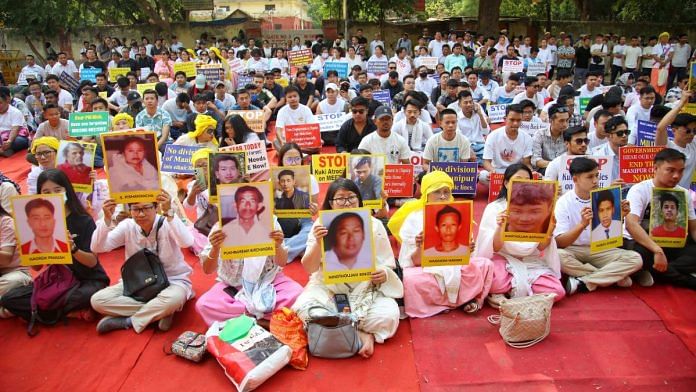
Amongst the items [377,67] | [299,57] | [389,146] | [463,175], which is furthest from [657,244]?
[299,57]

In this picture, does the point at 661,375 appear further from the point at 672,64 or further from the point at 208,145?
the point at 672,64

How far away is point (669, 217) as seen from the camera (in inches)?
182

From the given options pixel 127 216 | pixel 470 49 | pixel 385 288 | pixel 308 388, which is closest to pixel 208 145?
pixel 127 216

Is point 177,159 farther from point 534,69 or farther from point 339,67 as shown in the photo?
point 534,69

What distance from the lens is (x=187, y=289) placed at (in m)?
4.42

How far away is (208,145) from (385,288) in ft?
12.5

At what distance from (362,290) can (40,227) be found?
2458 mm

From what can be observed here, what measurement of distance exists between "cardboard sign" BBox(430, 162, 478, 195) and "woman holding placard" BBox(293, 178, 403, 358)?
284 cm

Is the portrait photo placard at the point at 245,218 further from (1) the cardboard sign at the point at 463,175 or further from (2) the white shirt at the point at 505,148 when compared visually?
(2) the white shirt at the point at 505,148

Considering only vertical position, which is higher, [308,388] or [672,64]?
[672,64]

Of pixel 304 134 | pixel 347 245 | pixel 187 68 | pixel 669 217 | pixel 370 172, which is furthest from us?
pixel 187 68

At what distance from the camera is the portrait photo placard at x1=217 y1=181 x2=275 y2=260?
12.2ft

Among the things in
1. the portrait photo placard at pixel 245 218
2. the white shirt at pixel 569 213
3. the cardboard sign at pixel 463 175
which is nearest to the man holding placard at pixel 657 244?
the white shirt at pixel 569 213

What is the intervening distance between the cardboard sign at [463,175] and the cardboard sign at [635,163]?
1807mm
